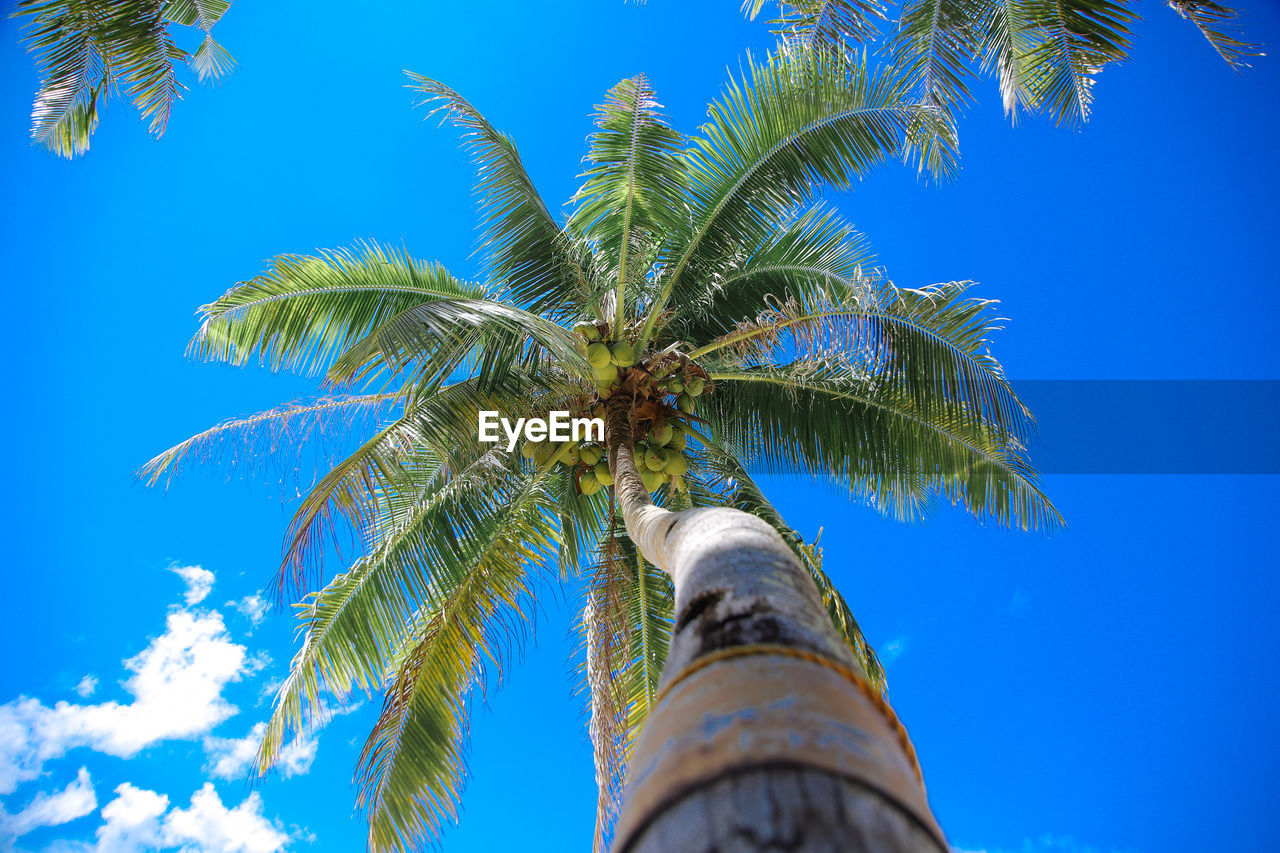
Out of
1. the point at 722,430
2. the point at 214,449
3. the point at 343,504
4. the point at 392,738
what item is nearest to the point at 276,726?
the point at 392,738

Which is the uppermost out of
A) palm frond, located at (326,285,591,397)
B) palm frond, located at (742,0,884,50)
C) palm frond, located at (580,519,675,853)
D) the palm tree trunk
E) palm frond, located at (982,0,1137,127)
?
palm frond, located at (742,0,884,50)

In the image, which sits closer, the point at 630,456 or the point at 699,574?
the point at 699,574

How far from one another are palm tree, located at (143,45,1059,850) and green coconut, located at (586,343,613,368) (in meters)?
0.02

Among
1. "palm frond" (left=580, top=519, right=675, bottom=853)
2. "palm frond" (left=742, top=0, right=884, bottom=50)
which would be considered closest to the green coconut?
"palm frond" (left=580, top=519, right=675, bottom=853)

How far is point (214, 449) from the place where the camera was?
6230 mm

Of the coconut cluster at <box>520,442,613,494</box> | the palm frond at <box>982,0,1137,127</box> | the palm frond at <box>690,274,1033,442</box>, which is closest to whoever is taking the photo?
the palm frond at <box>982,0,1137,127</box>

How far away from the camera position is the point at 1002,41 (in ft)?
18.4

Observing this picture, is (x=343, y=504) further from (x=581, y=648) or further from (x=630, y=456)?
(x=581, y=648)

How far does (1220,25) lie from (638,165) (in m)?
4.20

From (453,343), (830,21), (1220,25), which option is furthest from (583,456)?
(1220,25)

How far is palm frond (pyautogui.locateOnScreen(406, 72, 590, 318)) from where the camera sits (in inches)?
264

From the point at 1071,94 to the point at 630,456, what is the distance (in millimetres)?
4161

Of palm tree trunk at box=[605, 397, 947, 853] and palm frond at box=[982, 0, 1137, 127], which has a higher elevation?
palm frond at box=[982, 0, 1137, 127]

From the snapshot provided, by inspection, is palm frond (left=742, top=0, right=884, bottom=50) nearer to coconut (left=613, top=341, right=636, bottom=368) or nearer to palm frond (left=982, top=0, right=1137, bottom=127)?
palm frond (left=982, top=0, right=1137, bottom=127)
